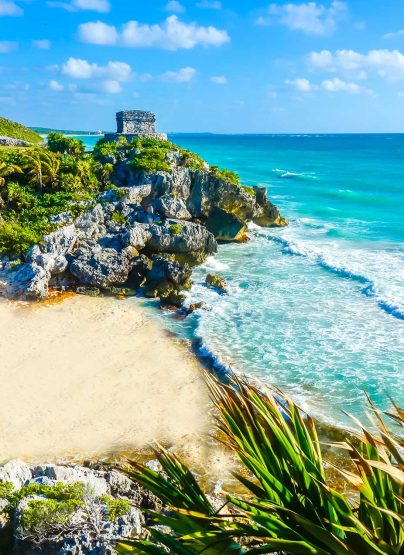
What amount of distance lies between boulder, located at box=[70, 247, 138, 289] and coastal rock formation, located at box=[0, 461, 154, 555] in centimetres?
1215

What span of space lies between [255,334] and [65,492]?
9.73 m

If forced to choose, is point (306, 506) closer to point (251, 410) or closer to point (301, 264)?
point (251, 410)

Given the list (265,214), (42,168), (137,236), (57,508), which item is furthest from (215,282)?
(57,508)

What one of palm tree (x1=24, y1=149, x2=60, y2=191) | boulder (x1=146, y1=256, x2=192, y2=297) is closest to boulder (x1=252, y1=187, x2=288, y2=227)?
palm tree (x1=24, y1=149, x2=60, y2=191)

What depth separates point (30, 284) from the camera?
19.0 metres

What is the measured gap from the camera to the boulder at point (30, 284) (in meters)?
18.9

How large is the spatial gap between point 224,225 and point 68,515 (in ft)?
72.0

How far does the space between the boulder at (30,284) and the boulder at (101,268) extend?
1282 mm

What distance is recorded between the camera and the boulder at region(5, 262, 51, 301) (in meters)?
18.9

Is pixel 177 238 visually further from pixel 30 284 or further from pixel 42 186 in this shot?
pixel 42 186

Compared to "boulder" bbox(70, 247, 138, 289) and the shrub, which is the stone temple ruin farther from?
"boulder" bbox(70, 247, 138, 289)

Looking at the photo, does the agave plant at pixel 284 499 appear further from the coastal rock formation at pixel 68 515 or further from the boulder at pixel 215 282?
the boulder at pixel 215 282

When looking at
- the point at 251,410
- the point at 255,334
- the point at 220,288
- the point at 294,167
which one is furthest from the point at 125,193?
the point at 294,167

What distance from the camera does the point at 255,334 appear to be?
54.5 feet
